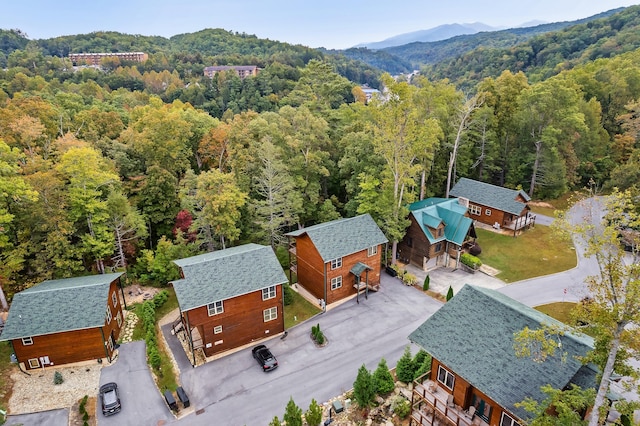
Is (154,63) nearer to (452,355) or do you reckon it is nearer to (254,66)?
(254,66)

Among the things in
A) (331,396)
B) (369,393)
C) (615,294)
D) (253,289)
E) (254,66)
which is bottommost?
(331,396)

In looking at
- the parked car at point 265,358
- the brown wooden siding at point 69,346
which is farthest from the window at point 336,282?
the brown wooden siding at point 69,346

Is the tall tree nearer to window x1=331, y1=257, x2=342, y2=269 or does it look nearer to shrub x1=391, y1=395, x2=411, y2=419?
window x1=331, y1=257, x2=342, y2=269

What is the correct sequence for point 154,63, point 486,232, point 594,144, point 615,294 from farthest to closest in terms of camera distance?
1. point 154,63
2. point 594,144
3. point 486,232
4. point 615,294

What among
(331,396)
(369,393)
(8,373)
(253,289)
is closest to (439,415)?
(369,393)

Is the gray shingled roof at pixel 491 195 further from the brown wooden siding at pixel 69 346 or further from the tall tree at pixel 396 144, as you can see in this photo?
the brown wooden siding at pixel 69 346

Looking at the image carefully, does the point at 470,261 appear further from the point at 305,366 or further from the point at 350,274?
the point at 305,366

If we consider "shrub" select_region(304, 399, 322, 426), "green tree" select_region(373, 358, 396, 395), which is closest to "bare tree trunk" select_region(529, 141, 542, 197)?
"green tree" select_region(373, 358, 396, 395)
